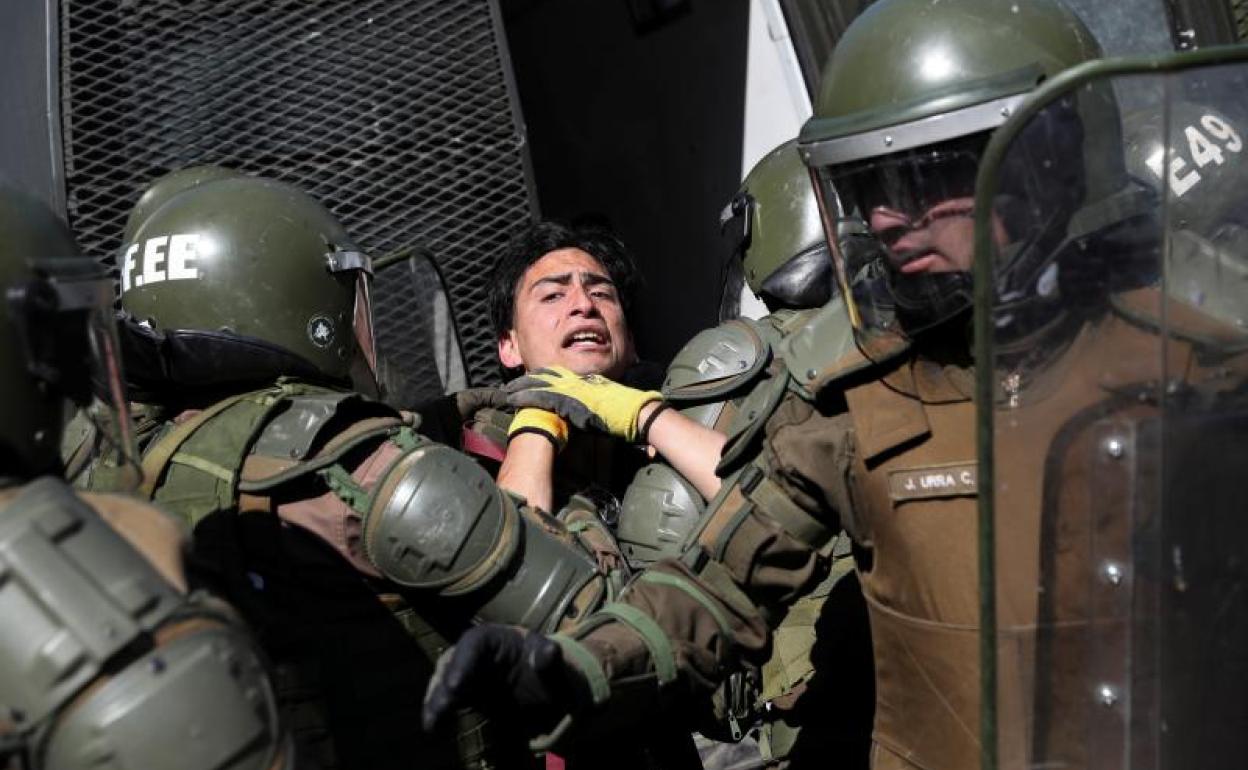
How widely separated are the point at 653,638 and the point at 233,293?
3.16ft

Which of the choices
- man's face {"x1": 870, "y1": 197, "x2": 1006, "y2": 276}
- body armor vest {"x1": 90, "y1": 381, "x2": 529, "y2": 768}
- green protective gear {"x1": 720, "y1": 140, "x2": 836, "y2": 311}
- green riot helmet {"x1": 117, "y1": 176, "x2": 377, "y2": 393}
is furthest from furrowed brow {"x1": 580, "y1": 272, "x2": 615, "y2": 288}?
man's face {"x1": 870, "y1": 197, "x2": 1006, "y2": 276}

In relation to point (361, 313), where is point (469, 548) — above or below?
below

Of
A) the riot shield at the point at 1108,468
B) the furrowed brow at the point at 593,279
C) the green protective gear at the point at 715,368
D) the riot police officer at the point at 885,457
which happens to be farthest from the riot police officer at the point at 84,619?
the furrowed brow at the point at 593,279

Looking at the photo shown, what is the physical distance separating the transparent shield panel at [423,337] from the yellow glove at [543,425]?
739 millimetres

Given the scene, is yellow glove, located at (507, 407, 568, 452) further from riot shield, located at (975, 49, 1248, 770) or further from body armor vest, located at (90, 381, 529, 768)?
riot shield, located at (975, 49, 1248, 770)

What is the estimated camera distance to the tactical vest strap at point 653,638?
2.33m

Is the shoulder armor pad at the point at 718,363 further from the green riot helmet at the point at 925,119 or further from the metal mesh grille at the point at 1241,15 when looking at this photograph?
the metal mesh grille at the point at 1241,15

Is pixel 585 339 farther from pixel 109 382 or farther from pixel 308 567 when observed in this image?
pixel 109 382

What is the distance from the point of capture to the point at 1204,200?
2.11 metres

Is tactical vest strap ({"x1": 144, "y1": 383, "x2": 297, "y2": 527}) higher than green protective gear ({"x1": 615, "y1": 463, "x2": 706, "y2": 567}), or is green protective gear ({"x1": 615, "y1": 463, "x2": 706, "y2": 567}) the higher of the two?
tactical vest strap ({"x1": 144, "y1": 383, "x2": 297, "y2": 527})

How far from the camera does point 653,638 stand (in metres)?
2.34

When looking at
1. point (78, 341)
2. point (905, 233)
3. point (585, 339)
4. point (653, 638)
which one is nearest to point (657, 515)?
point (585, 339)

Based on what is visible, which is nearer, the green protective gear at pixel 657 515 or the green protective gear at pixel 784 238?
the green protective gear at pixel 657 515

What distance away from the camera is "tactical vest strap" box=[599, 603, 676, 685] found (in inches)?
91.6
